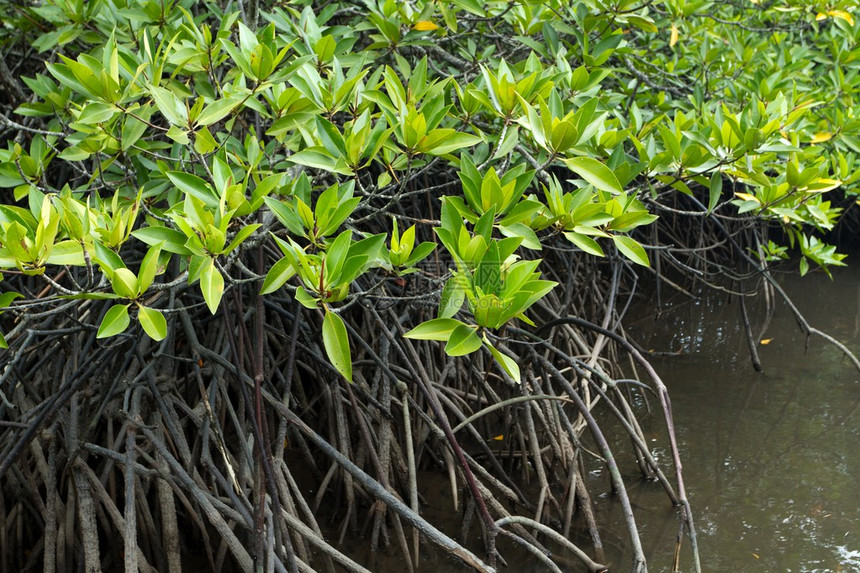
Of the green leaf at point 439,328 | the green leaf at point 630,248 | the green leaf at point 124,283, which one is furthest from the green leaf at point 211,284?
the green leaf at point 630,248

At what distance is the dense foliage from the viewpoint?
53.7 inches

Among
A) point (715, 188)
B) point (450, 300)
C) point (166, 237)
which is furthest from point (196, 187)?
point (715, 188)

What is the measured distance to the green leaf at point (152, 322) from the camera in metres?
1.27

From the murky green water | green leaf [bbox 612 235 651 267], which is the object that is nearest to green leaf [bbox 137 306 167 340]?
green leaf [bbox 612 235 651 267]

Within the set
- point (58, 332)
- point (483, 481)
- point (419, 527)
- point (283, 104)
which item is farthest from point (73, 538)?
point (283, 104)

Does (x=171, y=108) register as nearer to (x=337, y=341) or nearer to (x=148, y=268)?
(x=148, y=268)

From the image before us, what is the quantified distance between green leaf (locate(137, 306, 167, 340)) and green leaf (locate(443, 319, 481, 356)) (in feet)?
1.58

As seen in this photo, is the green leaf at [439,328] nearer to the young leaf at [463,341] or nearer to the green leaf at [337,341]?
the young leaf at [463,341]

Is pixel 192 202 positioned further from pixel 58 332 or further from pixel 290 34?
pixel 290 34

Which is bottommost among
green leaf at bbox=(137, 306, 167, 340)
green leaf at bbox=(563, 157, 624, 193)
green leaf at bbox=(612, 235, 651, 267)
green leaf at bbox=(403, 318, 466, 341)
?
green leaf at bbox=(137, 306, 167, 340)

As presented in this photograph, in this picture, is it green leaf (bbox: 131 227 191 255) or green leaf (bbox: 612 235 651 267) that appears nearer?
green leaf (bbox: 131 227 191 255)

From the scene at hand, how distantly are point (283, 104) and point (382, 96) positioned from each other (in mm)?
225

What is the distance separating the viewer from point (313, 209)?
7.42 ft

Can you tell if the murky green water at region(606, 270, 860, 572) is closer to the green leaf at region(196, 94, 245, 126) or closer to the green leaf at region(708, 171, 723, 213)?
the green leaf at region(708, 171, 723, 213)
